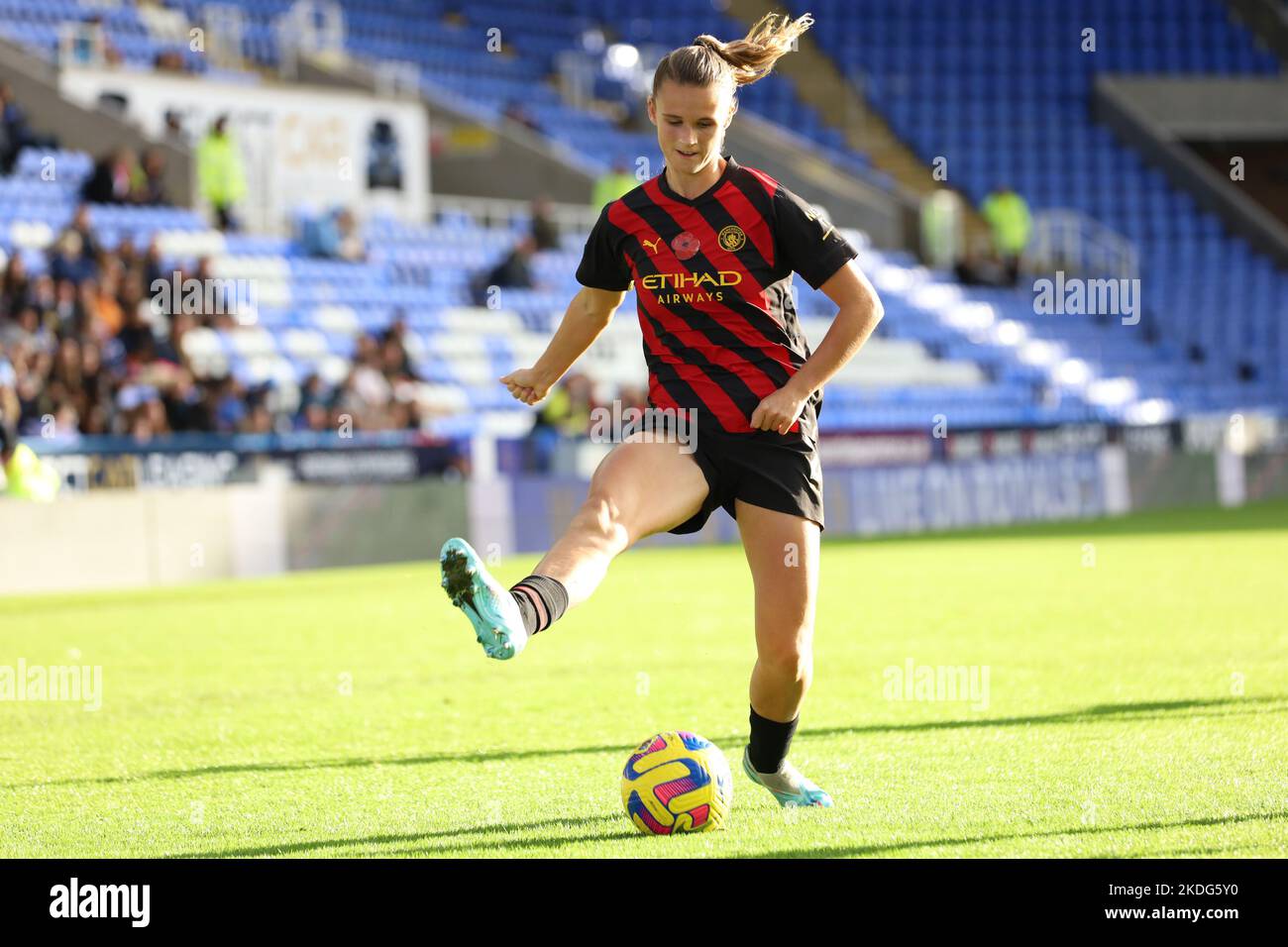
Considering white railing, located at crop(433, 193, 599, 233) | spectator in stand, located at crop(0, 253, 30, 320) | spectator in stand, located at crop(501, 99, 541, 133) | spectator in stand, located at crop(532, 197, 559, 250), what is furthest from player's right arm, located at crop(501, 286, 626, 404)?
spectator in stand, located at crop(501, 99, 541, 133)

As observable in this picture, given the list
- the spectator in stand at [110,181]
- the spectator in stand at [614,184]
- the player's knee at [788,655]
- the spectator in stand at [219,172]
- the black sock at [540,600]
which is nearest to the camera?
the black sock at [540,600]

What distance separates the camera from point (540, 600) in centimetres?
490

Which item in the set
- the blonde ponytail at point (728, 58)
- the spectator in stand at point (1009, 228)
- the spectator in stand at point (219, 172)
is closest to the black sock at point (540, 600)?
the blonde ponytail at point (728, 58)

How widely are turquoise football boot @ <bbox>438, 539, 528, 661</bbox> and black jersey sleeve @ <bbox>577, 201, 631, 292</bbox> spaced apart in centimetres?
127

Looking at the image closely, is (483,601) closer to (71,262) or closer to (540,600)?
(540,600)

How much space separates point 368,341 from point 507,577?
17.9ft

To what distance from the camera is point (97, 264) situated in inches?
733

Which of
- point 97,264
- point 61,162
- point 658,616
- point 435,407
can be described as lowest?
point 658,616

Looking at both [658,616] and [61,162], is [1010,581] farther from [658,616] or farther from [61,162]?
[61,162]

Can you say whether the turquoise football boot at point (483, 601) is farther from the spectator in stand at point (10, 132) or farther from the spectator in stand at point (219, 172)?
the spectator in stand at point (219, 172)

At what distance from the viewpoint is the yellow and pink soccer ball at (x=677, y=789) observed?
5.47 m

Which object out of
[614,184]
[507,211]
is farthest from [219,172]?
[614,184]

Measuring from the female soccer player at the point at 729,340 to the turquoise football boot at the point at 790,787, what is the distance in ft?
0.91

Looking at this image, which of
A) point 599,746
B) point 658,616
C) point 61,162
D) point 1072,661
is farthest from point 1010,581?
point 61,162
